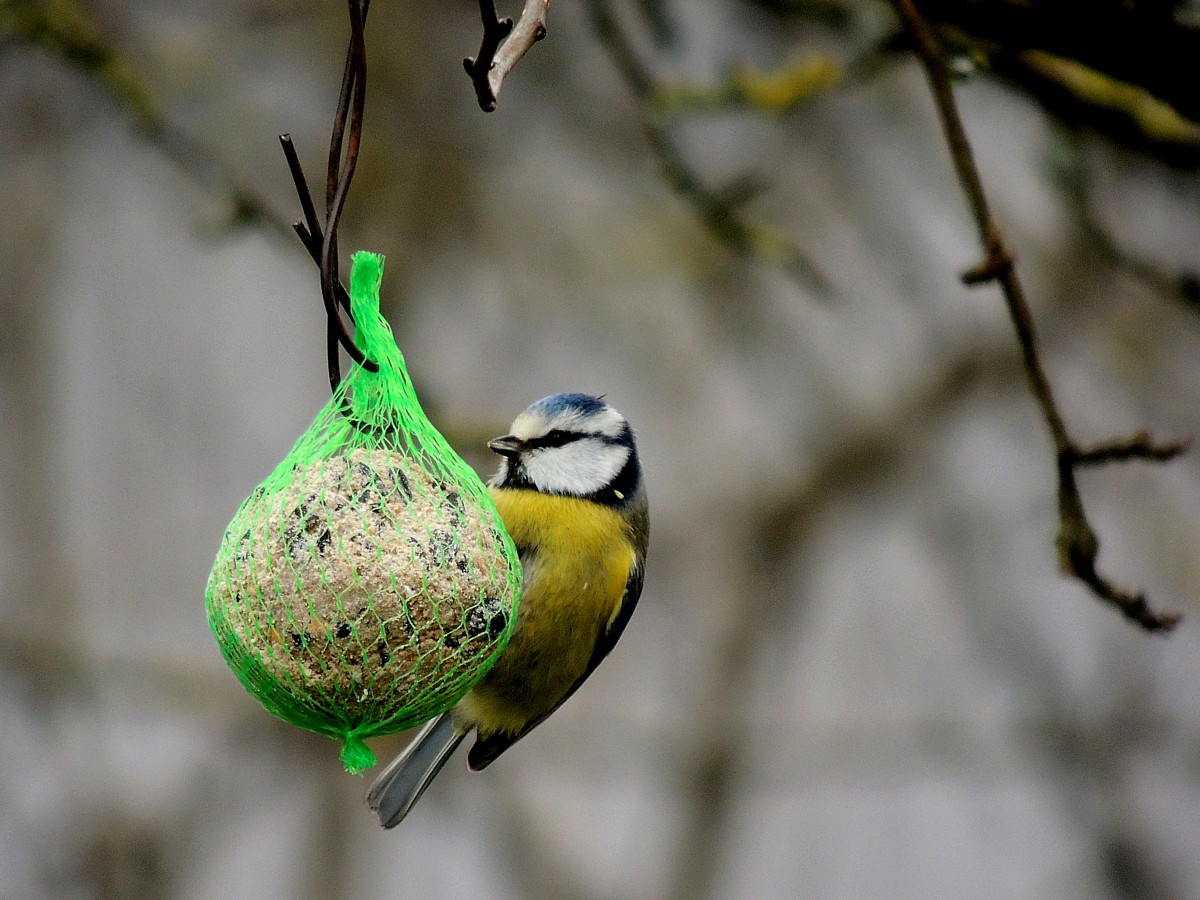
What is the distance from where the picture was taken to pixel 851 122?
4.96 metres

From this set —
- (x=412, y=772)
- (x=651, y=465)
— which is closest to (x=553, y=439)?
(x=412, y=772)

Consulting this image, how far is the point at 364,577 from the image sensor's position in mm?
1764

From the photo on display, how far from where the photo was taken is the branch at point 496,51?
1.27 meters

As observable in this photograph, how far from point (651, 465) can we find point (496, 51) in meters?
4.33

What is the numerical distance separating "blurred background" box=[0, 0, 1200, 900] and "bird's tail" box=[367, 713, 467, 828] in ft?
6.43

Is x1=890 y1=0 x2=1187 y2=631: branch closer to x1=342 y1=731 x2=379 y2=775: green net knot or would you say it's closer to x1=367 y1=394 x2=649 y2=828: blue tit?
x1=367 y1=394 x2=649 y2=828: blue tit

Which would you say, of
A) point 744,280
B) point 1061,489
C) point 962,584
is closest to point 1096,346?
point 962,584

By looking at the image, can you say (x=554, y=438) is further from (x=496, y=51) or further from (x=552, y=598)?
(x=496, y=51)

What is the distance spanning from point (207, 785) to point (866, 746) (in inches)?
109

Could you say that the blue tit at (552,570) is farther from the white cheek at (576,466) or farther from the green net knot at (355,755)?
the green net knot at (355,755)

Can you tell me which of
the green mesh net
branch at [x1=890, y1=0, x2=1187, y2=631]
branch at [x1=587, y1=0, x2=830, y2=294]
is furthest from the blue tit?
branch at [x1=890, y1=0, x2=1187, y2=631]

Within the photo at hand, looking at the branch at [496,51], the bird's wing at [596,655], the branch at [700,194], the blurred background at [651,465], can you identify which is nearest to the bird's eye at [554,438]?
the bird's wing at [596,655]

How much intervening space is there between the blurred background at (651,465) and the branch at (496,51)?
302 cm

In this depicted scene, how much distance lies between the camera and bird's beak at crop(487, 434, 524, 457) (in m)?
2.40
